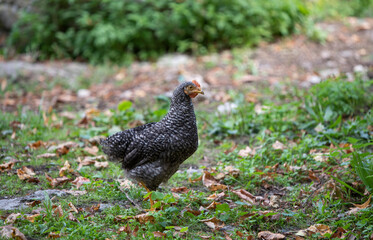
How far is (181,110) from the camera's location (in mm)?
3893

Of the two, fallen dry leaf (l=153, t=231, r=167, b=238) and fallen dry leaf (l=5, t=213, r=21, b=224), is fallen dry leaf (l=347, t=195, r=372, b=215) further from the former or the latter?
fallen dry leaf (l=5, t=213, r=21, b=224)

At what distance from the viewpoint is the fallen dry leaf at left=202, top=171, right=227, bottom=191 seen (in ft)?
14.2

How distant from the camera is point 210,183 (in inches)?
173

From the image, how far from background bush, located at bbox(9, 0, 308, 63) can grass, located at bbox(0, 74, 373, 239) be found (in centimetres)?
309

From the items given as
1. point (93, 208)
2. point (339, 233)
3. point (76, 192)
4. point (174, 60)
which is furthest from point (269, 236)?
point (174, 60)

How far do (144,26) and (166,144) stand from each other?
21.0ft

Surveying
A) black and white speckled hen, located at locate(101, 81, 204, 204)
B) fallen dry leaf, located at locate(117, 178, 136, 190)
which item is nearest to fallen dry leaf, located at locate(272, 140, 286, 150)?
black and white speckled hen, located at locate(101, 81, 204, 204)

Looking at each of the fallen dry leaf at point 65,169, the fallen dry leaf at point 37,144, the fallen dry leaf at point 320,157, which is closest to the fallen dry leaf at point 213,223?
the fallen dry leaf at point 320,157

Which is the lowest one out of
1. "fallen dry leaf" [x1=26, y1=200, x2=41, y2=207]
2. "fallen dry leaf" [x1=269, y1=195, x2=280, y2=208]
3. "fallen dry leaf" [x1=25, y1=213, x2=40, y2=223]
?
"fallen dry leaf" [x1=269, y1=195, x2=280, y2=208]

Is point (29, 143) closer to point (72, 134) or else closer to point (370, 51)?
point (72, 134)

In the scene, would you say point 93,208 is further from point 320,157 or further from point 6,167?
point 320,157

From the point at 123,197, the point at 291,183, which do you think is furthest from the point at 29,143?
the point at 291,183

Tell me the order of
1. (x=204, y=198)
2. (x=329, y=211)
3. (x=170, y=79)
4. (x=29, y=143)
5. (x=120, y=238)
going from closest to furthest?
(x=120, y=238)
(x=329, y=211)
(x=204, y=198)
(x=29, y=143)
(x=170, y=79)

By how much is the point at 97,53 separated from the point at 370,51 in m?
6.49
